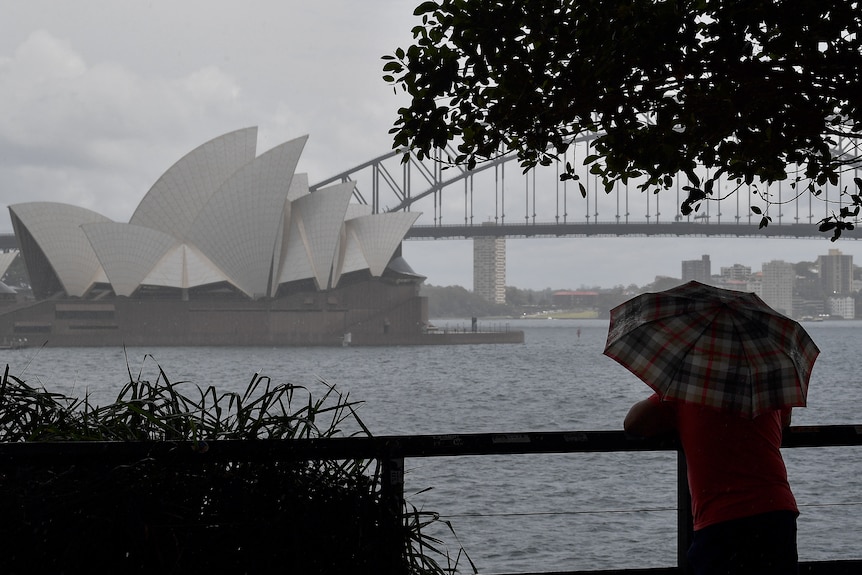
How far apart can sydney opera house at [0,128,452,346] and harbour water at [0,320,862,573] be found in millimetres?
2692

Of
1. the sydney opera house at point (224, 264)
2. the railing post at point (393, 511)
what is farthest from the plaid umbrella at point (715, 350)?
the sydney opera house at point (224, 264)

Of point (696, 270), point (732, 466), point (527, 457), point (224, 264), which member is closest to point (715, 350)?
point (732, 466)

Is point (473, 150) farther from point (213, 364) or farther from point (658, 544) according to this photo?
point (213, 364)

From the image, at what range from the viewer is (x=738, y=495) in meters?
1.46

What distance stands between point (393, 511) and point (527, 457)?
1403 centimetres

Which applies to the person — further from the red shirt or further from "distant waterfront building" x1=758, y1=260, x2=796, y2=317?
"distant waterfront building" x1=758, y1=260, x2=796, y2=317

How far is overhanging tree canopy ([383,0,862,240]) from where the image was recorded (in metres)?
2.17

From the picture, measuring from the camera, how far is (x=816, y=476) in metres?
13.2

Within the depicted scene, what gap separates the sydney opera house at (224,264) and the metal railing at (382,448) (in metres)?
41.7

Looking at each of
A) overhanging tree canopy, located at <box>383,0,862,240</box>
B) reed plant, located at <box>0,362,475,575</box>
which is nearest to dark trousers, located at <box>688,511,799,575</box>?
reed plant, located at <box>0,362,475,575</box>

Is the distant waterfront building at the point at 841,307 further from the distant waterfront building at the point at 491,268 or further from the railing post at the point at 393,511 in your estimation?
the railing post at the point at 393,511

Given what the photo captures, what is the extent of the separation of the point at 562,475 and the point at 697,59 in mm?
11412

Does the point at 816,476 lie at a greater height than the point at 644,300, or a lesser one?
lesser


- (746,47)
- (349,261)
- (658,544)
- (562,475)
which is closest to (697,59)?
(746,47)
